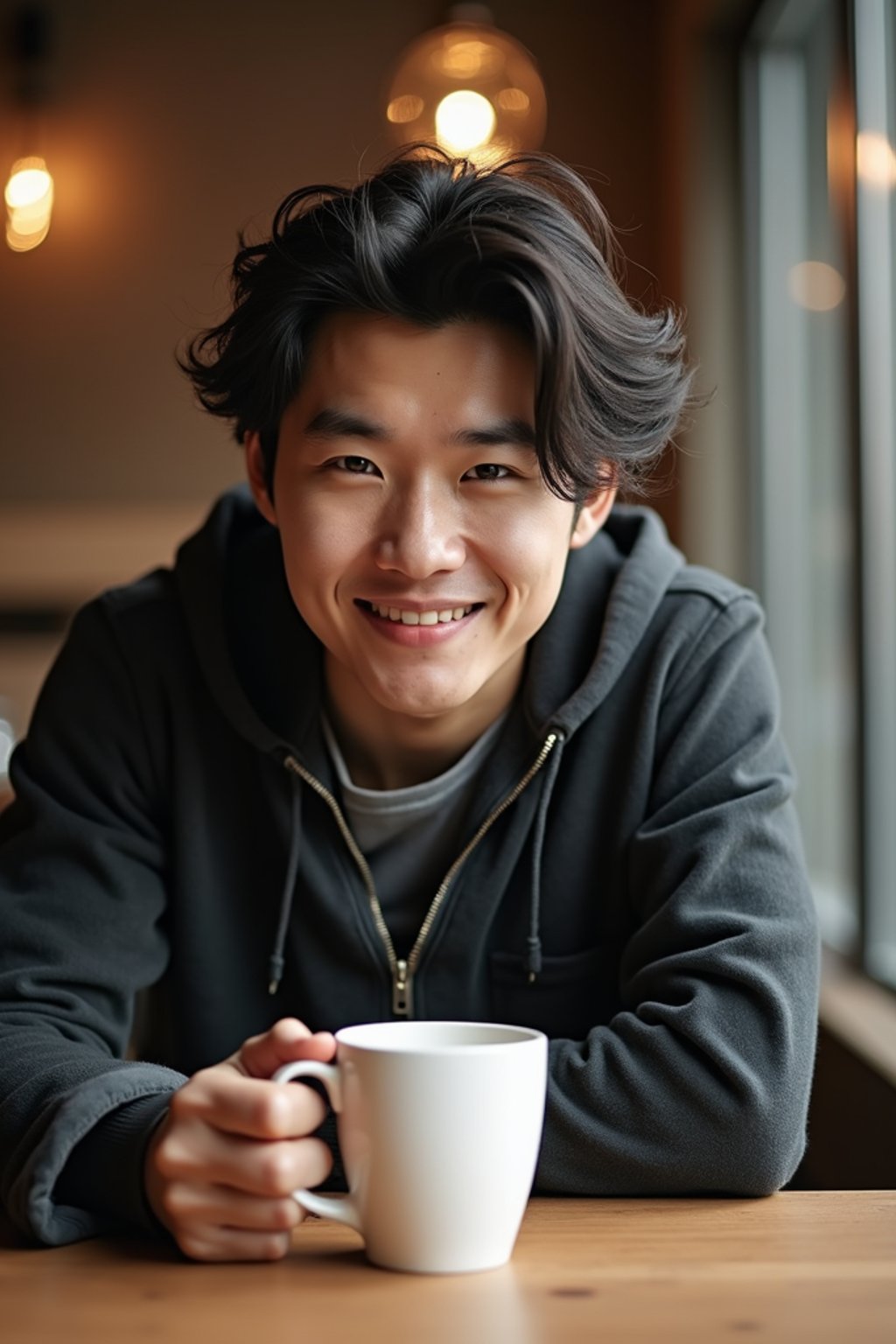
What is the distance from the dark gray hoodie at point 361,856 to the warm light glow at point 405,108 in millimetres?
1759

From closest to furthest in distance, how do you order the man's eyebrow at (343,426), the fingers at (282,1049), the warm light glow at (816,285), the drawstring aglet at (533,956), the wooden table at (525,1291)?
the wooden table at (525,1291) < the fingers at (282,1049) < the man's eyebrow at (343,426) < the drawstring aglet at (533,956) < the warm light glow at (816,285)

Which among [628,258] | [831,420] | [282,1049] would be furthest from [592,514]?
[831,420]

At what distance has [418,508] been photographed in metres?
1.11

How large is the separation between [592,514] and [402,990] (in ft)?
1.37

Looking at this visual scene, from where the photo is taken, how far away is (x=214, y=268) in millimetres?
3994

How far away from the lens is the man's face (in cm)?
111

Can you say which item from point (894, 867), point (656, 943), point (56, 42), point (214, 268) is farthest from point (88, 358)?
point (656, 943)

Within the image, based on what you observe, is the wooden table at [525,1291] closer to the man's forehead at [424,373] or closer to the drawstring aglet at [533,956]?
the drawstring aglet at [533,956]

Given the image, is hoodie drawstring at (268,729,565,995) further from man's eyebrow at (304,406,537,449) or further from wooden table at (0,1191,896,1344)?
wooden table at (0,1191,896,1344)

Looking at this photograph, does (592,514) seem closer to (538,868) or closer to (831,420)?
(538,868)

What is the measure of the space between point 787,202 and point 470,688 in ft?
7.75

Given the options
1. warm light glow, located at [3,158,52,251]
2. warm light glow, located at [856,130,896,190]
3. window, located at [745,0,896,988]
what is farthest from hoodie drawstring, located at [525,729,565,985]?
warm light glow, located at [3,158,52,251]

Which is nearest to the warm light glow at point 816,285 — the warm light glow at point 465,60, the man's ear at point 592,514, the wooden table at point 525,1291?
the warm light glow at point 465,60

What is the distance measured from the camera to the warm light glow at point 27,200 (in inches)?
122
